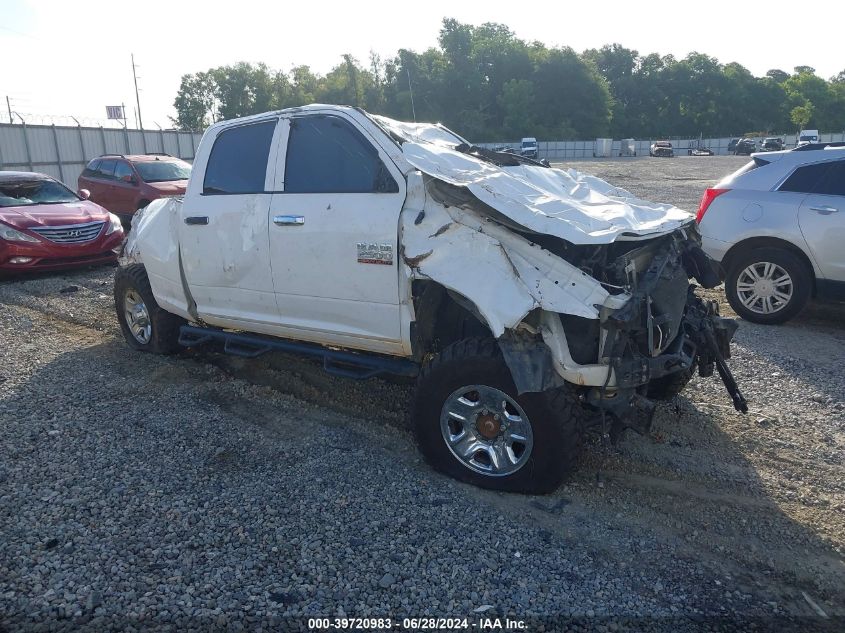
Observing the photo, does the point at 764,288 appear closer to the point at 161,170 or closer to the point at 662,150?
the point at 161,170

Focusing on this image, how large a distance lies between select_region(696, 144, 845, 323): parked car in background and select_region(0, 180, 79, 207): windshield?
32.6 feet

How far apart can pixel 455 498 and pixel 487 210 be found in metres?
1.62

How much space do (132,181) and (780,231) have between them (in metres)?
12.1

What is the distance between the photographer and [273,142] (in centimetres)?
450

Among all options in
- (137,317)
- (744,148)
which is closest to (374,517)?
(137,317)

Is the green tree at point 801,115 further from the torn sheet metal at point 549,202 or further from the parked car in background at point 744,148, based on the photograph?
the torn sheet metal at point 549,202

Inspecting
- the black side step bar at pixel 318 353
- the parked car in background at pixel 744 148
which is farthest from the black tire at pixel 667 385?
the parked car in background at pixel 744 148

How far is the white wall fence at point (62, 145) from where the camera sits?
21.8m

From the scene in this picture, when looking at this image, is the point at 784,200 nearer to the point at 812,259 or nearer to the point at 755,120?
the point at 812,259

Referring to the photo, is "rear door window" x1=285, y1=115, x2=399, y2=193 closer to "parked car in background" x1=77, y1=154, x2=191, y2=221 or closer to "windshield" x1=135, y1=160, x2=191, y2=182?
"parked car in background" x1=77, y1=154, x2=191, y2=221

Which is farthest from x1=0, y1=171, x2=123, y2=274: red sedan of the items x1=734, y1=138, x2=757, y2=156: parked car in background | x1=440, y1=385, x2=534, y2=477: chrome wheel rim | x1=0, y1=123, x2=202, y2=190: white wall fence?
x1=734, y1=138, x2=757, y2=156: parked car in background

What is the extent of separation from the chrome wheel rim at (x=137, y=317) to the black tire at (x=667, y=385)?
4.39 metres

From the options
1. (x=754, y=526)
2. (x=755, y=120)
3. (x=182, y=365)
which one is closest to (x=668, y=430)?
(x=754, y=526)

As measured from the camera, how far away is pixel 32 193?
1041cm
